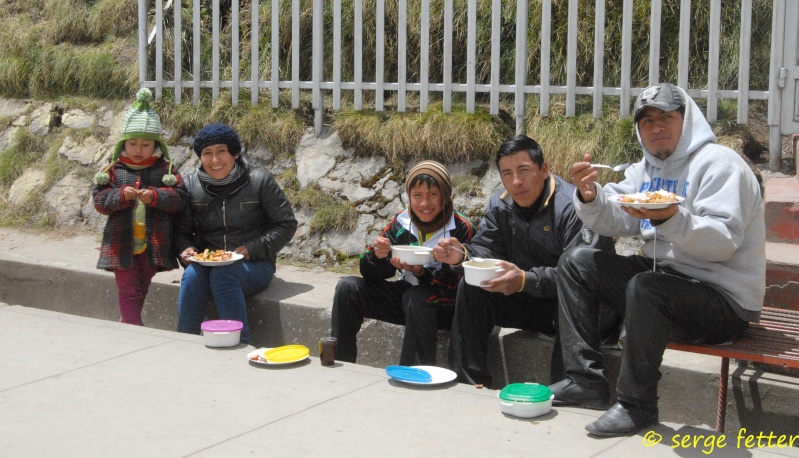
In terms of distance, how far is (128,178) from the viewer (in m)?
5.52

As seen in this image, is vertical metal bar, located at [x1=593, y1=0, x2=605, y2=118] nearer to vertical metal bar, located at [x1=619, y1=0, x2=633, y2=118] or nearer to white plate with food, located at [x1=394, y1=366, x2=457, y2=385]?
vertical metal bar, located at [x1=619, y1=0, x2=633, y2=118]

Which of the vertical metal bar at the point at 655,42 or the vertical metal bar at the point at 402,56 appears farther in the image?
the vertical metal bar at the point at 402,56

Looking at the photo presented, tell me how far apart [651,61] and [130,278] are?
11.8 feet

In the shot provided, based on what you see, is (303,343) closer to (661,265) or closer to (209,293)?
(209,293)

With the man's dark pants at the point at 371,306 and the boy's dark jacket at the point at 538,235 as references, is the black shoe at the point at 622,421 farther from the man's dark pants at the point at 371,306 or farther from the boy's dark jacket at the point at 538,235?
the man's dark pants at the point at 371,306

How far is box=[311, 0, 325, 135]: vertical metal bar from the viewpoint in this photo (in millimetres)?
7250

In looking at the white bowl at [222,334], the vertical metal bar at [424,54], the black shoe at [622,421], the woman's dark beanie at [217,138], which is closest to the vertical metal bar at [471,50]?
the vertical metal bar at [424,54]

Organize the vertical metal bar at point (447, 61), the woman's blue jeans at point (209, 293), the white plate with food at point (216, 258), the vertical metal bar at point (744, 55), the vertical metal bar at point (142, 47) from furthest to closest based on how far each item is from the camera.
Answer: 1. the vertical metal bar at point (142, 47)
2. the vertical metal bar at point (447, 61)
3. the vertical metal bar at point (744, 55)
4. the woman's blue jeans at point (209, 293)
5. the white plate with food at point (216, 258)

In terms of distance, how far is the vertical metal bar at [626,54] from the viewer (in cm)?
612

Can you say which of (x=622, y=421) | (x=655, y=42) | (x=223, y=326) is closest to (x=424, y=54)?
(x=655, y=42)

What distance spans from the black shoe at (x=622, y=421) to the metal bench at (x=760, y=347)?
365mm

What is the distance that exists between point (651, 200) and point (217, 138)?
273cm

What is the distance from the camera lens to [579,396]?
12.5 ft

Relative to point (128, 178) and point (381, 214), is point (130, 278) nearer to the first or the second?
point (128, 178)
